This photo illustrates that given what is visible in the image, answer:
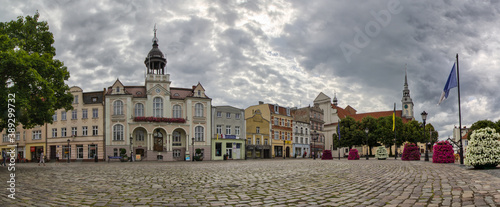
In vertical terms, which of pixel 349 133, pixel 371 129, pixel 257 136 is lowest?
pixel 257 136

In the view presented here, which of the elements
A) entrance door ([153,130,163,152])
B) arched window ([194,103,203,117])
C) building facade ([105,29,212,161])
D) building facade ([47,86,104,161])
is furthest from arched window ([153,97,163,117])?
building facade ([47,86,104,161])

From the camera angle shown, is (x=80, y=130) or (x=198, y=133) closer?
(x=80, y=130)

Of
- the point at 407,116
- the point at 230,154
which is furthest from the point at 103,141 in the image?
the point at 407,116

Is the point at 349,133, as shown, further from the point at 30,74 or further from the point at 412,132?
the point at 30,74

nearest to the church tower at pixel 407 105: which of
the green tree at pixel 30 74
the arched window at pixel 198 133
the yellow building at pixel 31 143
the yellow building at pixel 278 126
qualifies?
the yellow building at pixel 278 126

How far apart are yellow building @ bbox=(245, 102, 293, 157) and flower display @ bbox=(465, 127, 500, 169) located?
49.9 metres

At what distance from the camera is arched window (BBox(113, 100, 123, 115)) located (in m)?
52.2

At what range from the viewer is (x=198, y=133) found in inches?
2216

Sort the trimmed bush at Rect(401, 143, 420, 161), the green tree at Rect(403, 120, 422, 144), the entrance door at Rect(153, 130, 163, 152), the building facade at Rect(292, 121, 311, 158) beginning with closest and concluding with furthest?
the trimmed bush at Rect(401, 143, 420, 161), the entrance door at Rect(153, 130, 163, 152), the green tree at Rect(403, 120, 422, 144), the building facade at Rect(292, 121, 311, 158)

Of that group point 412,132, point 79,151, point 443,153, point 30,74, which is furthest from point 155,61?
point 412,132

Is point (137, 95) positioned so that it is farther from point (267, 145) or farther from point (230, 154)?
point (267, 145)

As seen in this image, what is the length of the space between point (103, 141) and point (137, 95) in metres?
8.40

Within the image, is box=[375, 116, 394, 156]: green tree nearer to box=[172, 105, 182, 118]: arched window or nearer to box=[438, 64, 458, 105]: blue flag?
box=[172, 105, 182, 118]: arched window

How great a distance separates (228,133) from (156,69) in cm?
1598
